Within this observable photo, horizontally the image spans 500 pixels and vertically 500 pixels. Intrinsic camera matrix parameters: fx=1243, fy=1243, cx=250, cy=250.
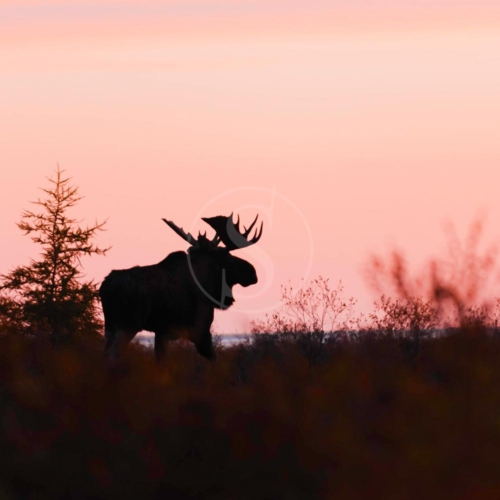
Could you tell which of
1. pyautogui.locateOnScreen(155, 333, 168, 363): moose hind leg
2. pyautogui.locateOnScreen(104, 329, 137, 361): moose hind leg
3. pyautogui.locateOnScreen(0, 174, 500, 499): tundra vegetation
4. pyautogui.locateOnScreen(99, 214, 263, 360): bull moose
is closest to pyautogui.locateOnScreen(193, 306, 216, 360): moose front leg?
pyautogui.locateOnScreen(99, 214, 263, 360): bull moose

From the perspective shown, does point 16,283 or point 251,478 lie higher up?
point 16,283

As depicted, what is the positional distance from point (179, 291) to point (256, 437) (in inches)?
337

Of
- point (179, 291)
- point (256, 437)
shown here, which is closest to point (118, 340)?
point (179, 291)

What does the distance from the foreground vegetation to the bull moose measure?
5617mm

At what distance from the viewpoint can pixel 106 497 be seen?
9383 millimetres

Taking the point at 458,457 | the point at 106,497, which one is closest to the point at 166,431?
the point at 106,497

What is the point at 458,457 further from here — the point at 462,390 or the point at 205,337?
the point at 205,337

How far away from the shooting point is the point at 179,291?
60.0 ft

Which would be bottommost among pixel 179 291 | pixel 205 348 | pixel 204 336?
pixel 205 348

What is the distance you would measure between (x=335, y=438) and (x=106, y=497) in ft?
5.86

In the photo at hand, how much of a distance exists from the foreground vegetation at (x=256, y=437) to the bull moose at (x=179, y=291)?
221 inches

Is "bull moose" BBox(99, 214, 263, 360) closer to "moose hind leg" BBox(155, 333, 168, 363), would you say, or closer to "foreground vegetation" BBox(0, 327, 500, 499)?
"moose hind leg" BBox(155, 333, 168, 363)

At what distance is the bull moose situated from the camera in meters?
17.6

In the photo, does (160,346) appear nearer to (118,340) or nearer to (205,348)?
(205,348)
